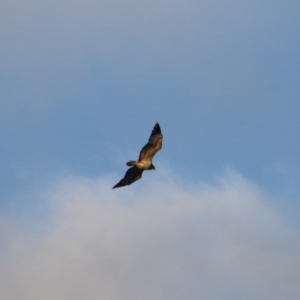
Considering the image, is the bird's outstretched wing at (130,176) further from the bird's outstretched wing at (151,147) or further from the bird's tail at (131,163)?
the bird's outstretched wing at (151,147)

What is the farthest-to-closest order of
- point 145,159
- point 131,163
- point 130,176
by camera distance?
point 130,176 → point 145,159 → point 131,163

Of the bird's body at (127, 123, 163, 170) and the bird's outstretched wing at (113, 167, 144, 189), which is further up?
the bird's body at (127, 123, 163, 170)

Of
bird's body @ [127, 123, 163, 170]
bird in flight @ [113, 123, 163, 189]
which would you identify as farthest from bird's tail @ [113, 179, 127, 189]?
bird's body @ [127, 123, 163, 170]

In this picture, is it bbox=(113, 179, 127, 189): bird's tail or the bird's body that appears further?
bbox=(113, 179, 127, 189): bird's tail

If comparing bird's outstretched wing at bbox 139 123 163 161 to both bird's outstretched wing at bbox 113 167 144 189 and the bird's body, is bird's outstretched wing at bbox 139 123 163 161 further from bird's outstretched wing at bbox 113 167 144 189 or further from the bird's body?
bird's outstretched wing at bbox 113 167 144 189

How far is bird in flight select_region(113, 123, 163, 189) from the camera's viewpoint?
60.8 m

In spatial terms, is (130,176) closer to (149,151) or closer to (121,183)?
(121,183)

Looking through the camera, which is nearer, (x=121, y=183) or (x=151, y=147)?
(x=151, y=147)

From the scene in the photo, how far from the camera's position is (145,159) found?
200ft

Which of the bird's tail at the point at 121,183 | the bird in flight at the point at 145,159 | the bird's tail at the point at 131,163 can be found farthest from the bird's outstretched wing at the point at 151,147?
the bird's tail at the point at 121,183

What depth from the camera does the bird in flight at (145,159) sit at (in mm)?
60844

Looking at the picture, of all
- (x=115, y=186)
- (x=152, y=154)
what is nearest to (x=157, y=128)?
(x=152, y=154)

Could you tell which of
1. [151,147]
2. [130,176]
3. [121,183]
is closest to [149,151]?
[151,147]

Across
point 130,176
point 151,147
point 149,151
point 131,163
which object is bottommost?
point 131,163
